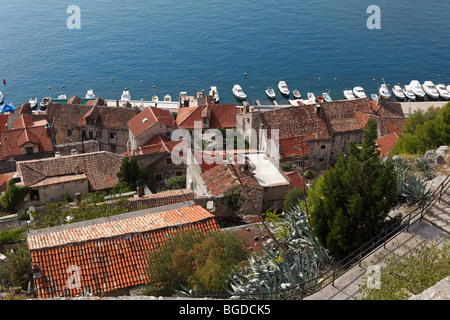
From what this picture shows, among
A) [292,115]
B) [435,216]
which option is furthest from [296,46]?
[435,216]

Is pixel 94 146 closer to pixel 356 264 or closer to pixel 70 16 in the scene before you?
pixel 356 264

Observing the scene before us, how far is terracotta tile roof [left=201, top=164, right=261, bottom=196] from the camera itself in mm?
25172

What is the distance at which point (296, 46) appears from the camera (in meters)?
101

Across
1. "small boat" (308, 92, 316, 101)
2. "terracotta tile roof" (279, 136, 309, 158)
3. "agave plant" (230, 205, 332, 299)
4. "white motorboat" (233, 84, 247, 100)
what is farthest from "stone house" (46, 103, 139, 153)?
"agave plant" (230, 205, 332, 299)

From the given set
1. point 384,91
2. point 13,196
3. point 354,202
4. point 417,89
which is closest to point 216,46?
point 384,91

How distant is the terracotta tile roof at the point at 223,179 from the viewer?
25172 millimetres

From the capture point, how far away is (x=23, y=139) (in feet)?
149

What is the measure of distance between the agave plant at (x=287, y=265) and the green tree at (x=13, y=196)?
23.4 metres

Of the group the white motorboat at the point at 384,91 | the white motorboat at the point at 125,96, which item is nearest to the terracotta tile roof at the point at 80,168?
the white motorboat at the point at 125,96

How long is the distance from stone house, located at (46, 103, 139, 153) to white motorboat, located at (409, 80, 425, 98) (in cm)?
5033

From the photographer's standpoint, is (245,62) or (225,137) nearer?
(225,137)

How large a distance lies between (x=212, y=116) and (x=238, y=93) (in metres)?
25.7

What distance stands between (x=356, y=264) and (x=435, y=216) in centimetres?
379

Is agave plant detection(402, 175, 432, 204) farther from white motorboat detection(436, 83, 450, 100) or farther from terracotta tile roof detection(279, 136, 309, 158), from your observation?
white motorboat detection(436, 83, 450, 100)
